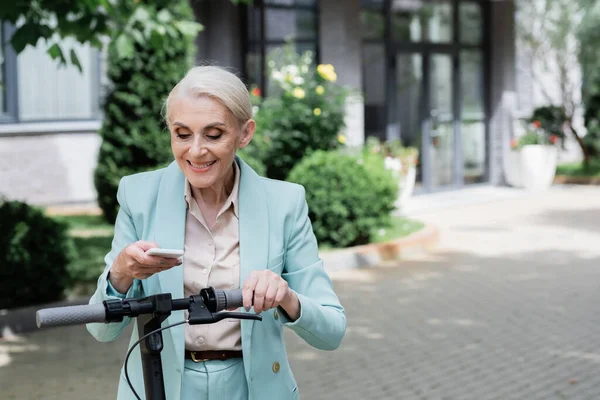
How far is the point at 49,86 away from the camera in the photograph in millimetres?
15609

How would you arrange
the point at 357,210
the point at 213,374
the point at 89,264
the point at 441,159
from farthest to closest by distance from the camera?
the point at 441,159, the point at 357,210, the point at 89,264, the point at 213,374

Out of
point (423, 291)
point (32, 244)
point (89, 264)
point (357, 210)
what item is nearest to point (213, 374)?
point (32, 244)

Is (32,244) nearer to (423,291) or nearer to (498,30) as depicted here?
(423,291)

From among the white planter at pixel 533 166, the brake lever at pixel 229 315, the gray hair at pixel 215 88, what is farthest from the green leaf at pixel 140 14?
the white planter at pixel 533 166

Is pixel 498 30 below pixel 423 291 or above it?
above

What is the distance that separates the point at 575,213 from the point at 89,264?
8159mm

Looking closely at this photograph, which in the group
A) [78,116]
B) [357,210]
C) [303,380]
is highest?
[78,116]

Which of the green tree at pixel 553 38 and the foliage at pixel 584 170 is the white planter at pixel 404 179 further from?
the green tree at pixel 553 38

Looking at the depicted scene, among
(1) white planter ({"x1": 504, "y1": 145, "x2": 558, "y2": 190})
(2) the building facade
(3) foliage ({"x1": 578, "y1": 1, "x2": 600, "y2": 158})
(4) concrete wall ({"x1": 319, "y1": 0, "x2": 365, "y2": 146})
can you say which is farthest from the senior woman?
(3) foliage ({"x1": 578, "y1": 1, "x2": 600, "y2": 158})

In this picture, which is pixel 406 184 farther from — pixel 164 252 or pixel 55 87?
pixel 164 252

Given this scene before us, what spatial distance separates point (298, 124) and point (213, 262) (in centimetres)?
1024

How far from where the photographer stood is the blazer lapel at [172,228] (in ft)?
8.06

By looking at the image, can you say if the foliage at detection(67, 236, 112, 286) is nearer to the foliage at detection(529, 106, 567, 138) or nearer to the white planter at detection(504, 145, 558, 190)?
the white planter at detection(504, 145, 558, 190)

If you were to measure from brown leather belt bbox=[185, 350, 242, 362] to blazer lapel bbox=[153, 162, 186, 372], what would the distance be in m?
0.06
